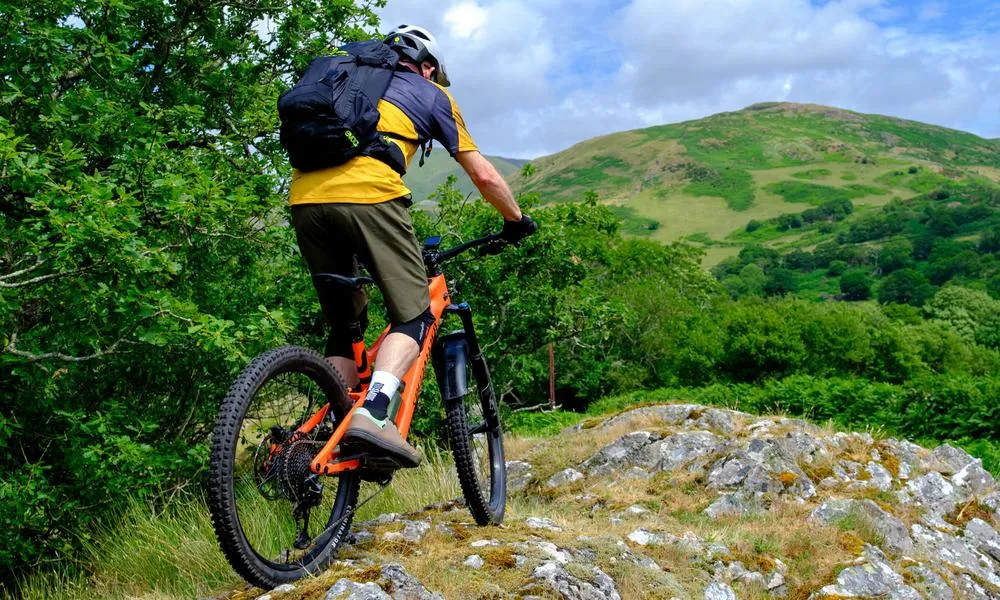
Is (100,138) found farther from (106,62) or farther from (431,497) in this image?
(431,497)

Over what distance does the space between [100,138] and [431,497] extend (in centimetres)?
597

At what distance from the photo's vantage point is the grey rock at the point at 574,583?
3.50 meters

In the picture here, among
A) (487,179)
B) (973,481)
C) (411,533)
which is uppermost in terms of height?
(487,179)

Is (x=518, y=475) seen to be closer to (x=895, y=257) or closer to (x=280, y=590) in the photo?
(x=280, y=590)

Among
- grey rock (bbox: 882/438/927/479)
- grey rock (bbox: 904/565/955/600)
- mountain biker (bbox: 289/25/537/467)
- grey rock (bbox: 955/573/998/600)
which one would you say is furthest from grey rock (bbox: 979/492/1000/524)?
mountain biker (bbox: 289/25/537/467)

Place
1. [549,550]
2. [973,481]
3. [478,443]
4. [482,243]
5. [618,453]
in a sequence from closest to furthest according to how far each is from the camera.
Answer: [549,550] < [482,243] < [478,443] < [973,481] < [618,453]

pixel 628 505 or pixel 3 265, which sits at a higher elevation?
pixel 3 265

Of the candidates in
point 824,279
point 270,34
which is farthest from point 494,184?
point 824,279

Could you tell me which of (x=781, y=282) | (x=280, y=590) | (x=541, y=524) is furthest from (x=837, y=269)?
(x=280, y=590)

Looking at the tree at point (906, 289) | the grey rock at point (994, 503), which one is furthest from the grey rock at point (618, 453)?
the tree at point (906, 289)

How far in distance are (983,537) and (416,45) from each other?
533cm

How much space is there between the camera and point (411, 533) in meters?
4.16

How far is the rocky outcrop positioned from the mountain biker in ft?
2.41

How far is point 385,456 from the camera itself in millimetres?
3521
